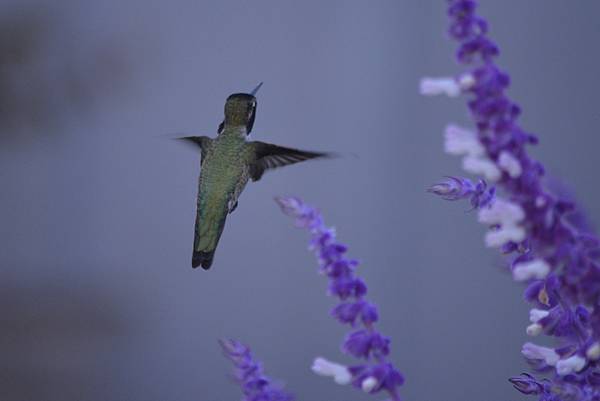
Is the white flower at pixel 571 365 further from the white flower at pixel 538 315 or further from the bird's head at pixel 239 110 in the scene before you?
the bird's head at pixel 239 110

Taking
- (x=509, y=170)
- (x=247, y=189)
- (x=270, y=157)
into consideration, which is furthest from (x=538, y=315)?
(x=247, y=189)

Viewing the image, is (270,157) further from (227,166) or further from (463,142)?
(463,142)

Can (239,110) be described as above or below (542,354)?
above

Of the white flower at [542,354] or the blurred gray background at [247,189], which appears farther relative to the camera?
the blurred gray background at [247,189]

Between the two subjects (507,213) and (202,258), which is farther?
(202,258)

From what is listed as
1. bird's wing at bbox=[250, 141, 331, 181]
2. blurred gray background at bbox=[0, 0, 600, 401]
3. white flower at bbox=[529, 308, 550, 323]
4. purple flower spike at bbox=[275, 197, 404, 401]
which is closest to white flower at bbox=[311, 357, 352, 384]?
purple flower spike at bbox=[275, 197, 404, 401]

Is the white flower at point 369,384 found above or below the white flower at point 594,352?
below

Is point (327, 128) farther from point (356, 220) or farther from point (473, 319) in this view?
point (473, 319)

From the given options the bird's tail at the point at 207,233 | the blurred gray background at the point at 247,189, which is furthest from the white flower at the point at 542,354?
the blurred gray background at the point at 247,189
